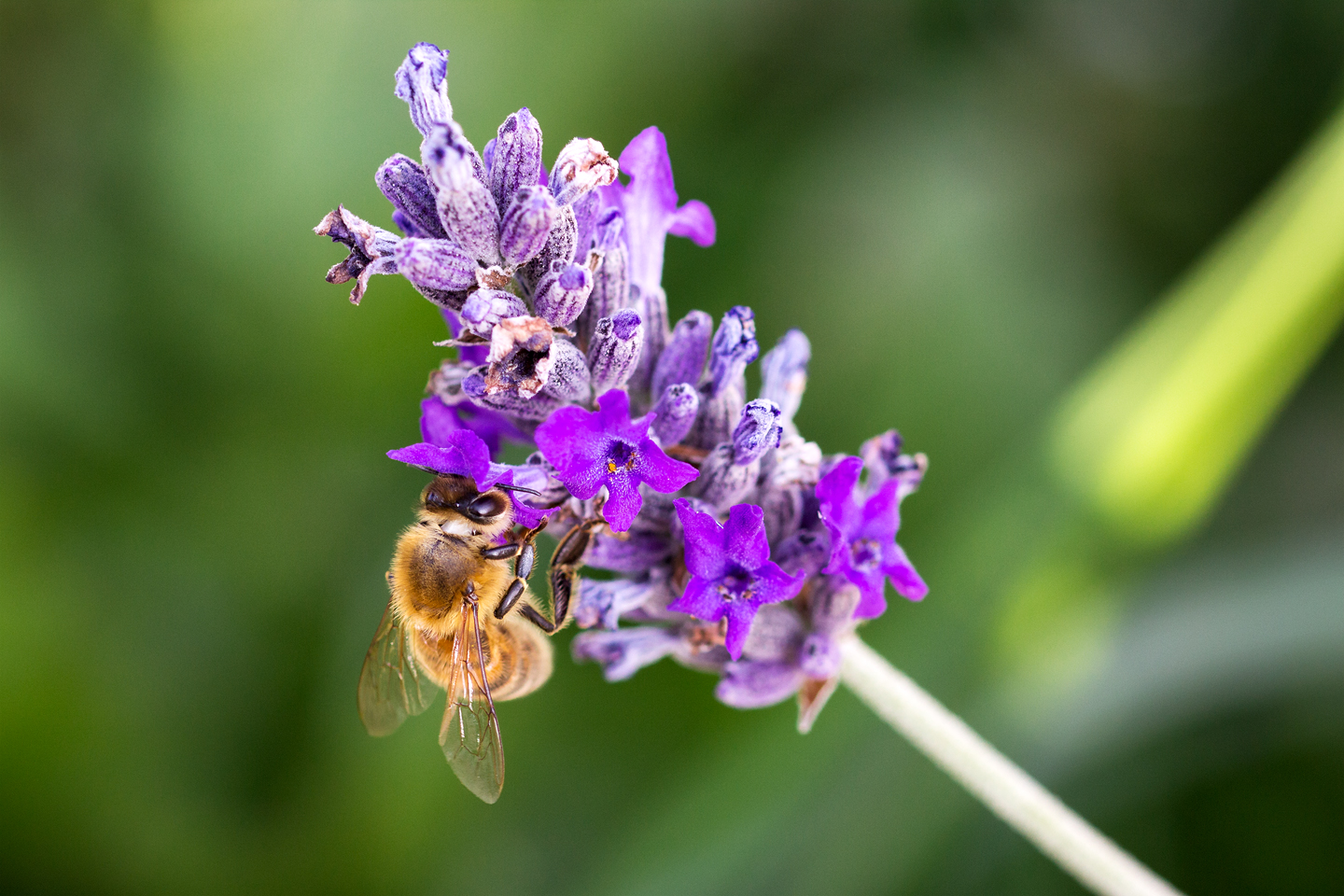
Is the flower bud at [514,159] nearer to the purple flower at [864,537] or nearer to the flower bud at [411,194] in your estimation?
the flower bud at [411,194]

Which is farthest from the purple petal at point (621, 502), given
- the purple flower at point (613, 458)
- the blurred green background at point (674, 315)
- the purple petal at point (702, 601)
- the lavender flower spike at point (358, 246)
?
the blurred green background at point (674, 315)

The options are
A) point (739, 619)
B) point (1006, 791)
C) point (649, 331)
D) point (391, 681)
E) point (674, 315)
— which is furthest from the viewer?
point (674, 315)

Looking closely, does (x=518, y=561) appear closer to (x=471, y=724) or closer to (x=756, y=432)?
(x=471, y=724)

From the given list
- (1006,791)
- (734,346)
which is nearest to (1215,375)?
(1006,791)

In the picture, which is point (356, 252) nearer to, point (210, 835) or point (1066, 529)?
point (1066, 529)

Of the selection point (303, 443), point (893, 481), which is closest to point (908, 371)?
point (893, 481)
